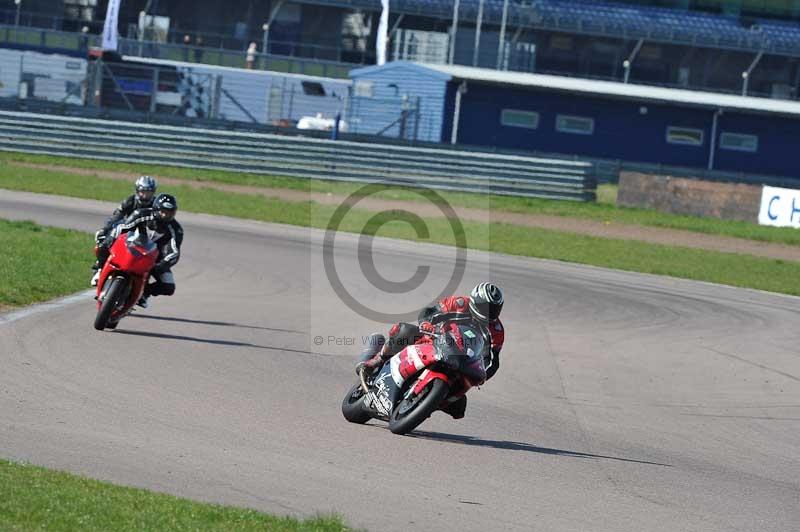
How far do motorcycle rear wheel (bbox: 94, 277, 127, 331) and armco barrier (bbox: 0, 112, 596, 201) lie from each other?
1972cm

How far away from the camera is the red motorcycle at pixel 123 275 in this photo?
11906 millimetres

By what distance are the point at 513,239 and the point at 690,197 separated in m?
7.98

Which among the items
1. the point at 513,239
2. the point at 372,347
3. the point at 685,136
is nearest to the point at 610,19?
the point at 685,136

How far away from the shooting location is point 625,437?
9.80 m

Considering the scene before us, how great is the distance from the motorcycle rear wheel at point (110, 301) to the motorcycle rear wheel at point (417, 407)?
4043 mm

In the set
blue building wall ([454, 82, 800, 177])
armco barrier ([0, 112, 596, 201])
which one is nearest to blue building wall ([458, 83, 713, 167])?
blue building wall ([454, 82, 800, 177])

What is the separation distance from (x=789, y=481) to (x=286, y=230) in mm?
16551

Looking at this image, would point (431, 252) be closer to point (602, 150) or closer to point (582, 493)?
point (582, 493)

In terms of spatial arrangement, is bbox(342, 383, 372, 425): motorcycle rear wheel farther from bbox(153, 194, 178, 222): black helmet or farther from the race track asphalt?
bbox(153, 194, 178, 222): black helmet

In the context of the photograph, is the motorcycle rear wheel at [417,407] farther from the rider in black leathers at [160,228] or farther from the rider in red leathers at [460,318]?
the rider in black leathers at [160,228]

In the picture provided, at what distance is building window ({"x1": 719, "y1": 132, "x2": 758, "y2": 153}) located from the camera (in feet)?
154

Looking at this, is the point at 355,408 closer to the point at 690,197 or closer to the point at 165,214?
the point at 165,214

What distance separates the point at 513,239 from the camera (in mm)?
26406

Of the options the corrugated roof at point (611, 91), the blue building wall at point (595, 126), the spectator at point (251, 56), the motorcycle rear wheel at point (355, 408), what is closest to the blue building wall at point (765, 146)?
the corrugated roof at point (611, 91)
